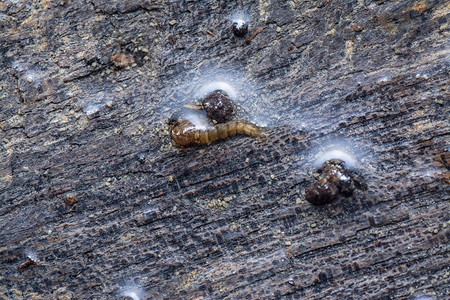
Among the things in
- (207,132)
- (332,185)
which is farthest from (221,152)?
(332,185)

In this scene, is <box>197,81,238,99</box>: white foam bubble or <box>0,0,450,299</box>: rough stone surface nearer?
<box>0,0,450,299</box>: rough stone surface

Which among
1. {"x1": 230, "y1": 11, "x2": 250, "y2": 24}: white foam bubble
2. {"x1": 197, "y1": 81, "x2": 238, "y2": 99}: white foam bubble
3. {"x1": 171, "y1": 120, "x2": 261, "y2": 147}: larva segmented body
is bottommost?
{"x1": 171, "y1": 120, "x2": 261, "y2": 147}: larva segmented body

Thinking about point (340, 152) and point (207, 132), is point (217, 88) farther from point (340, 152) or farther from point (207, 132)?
point (340, 152)

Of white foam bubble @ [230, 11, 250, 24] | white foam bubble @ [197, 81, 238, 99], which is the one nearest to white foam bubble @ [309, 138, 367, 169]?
white foam bubble @ [197, 81, 238, 99]

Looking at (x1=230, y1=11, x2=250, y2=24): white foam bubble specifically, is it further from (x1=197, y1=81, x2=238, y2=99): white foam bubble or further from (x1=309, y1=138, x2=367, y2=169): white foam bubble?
(x1=309, y1=138, x2=367, y2=169): white foam bubble

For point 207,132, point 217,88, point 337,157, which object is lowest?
point 337,157

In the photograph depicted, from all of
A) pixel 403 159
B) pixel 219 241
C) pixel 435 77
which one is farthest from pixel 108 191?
pixel 435 77
